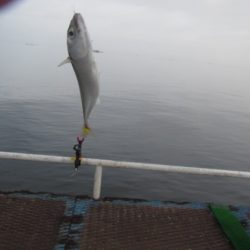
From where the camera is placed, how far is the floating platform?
18.8ft

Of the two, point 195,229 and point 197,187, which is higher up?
point 195,229

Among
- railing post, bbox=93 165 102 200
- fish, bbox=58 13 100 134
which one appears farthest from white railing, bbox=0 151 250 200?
fish, bbox=58 13 100 134

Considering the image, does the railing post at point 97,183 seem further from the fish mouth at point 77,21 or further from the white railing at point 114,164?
the fish mouth at point 77,21

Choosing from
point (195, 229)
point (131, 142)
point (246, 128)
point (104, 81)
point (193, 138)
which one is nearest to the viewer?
point (195, 229)

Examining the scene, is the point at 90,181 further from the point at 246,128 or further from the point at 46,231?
the point at 246,128

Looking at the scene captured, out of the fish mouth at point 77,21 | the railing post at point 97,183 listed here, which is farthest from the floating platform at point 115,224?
the fish mouth at point 77,21

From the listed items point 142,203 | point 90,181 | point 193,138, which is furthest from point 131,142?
point 142,203

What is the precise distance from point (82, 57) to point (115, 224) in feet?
13.4

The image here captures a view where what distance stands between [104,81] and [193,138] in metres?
27.9

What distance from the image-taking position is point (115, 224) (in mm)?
6219

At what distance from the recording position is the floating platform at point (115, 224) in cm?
572

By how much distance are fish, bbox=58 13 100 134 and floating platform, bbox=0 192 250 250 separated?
128 inches

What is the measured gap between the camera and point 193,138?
24.2 meters

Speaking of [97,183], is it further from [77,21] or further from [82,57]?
[77,21]
